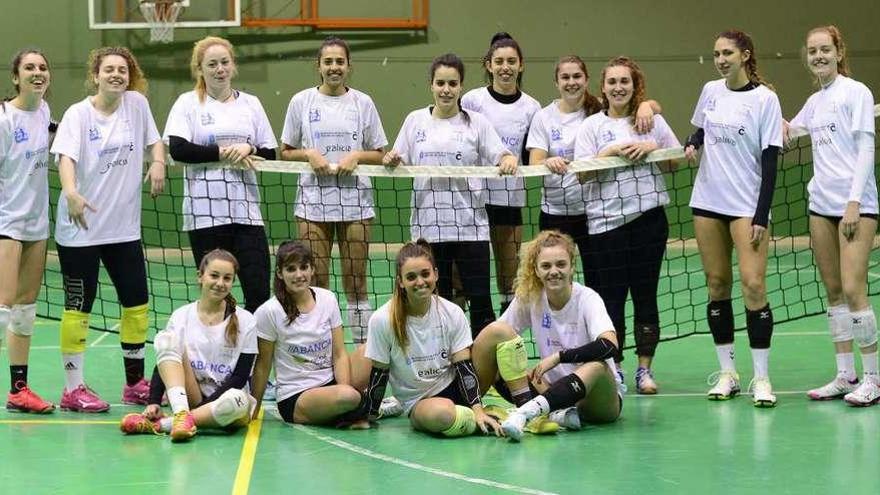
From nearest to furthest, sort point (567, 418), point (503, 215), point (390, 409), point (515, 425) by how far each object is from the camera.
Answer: point (515, 425) → point (567, 418) → point (390, 409) → point (503, 215)

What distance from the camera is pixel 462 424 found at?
517 centimetres

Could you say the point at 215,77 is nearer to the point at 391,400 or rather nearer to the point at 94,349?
the point at 391,400

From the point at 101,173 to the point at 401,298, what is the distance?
4.97 feet

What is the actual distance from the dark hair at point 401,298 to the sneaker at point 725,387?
5.08 ft

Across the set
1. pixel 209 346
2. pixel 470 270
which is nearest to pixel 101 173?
pixel 209 346

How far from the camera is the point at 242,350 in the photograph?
17.5ft

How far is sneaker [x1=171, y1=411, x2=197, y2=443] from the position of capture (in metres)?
5.07

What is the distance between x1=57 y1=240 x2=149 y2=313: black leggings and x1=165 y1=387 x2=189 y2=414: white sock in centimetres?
72

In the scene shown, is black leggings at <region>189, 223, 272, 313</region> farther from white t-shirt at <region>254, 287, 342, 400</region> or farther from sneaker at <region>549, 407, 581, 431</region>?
sneaker at <region>549, 407, 581, 431</region>

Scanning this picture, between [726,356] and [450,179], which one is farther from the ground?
[450,179]

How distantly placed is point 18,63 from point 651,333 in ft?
10.5

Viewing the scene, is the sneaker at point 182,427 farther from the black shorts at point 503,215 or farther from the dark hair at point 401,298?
the black shorts at point 503,215

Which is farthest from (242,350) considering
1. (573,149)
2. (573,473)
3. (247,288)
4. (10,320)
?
(573,149)

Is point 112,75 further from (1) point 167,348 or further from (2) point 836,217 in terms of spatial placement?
(2) point 836,217
